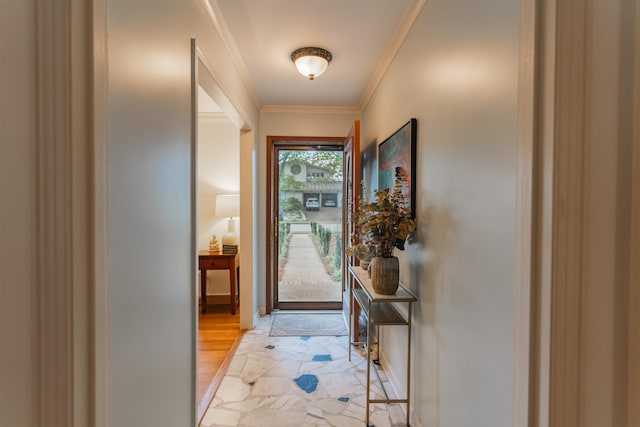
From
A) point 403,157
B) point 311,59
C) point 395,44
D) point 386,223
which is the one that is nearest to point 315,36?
point 311,59

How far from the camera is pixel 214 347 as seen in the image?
2.70m

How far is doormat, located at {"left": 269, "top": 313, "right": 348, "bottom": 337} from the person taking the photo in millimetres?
3020

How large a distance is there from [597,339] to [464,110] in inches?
34.9

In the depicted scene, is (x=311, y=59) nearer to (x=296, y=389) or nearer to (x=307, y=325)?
(x=296, y=389)

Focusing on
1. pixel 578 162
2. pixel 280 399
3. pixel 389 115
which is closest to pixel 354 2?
pixel 389 115

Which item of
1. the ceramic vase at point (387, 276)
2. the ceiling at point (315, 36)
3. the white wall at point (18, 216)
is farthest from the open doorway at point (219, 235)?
the ceramic vase at point (387, 276)

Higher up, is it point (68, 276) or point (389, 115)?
point (389, 115)

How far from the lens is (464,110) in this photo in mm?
1162

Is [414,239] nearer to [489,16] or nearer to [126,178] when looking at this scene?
[489,16]

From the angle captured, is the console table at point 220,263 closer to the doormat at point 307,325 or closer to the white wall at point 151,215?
the doormat at point 307,325

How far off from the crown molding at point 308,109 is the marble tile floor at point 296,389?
269cm

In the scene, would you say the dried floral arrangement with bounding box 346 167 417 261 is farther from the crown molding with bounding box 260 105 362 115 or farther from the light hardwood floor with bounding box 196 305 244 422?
the crown molding with bounding box 260 105 362 115

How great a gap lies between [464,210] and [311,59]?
170 cm

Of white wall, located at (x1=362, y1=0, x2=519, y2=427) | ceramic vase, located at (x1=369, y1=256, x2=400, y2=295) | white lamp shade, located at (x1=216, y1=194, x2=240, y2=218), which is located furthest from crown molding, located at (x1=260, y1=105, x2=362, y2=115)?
ceramic vase, located at (x1=369, y1=256, x2=400, y2=295)
